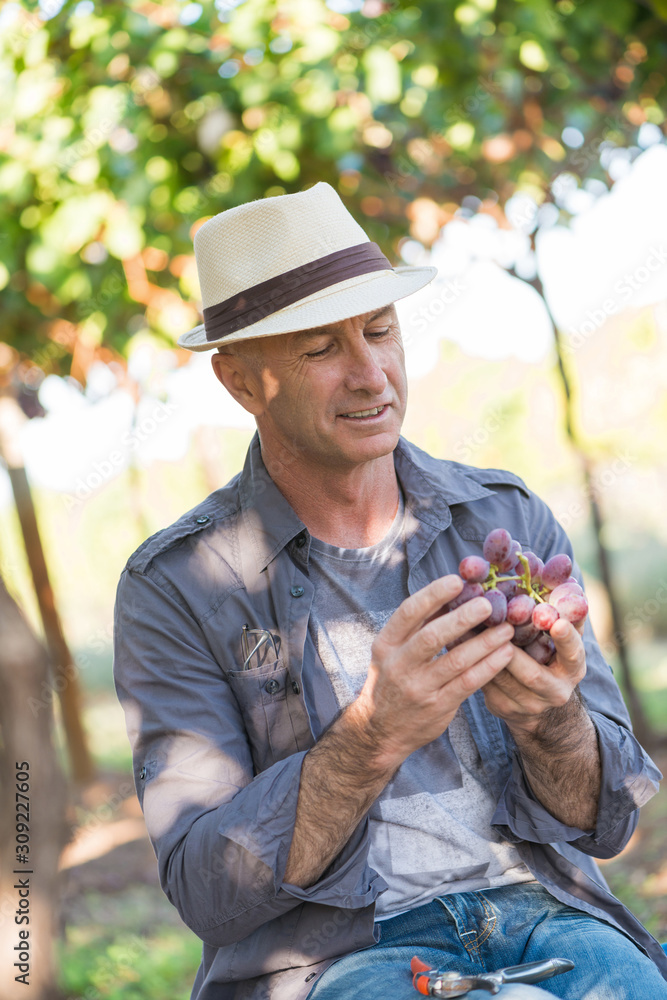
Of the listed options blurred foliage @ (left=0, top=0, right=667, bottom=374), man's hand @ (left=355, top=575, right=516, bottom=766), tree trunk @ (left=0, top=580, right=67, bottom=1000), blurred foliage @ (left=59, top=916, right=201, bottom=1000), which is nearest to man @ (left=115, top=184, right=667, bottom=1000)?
man's hand @ (left=355, top=575, right=516, bottom=766)

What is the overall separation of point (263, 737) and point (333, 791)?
1.00 feet

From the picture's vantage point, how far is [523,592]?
62.2 inches

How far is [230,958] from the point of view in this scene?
1754 millimetres

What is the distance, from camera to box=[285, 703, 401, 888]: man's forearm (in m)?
1.55

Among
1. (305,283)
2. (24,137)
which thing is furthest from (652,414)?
(305,283)

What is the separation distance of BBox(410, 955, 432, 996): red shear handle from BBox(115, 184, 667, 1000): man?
0.02 m

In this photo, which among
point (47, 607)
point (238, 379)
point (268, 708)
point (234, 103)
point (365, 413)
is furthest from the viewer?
point (47, 607)

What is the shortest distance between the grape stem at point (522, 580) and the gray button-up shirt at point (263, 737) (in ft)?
1.37

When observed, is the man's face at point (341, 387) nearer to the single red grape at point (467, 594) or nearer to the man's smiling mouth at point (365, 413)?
the man's smiling mouth at point (365, 413)

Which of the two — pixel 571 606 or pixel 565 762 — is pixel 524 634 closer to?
pixel 571 606

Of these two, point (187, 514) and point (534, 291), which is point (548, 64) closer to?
point (534, 291)

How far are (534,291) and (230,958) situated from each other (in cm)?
387

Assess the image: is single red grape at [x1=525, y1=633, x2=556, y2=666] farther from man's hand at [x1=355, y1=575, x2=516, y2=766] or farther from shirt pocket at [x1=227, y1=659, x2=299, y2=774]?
shirt pocket at [x1=227, y1=659, x2=299, y2=774]

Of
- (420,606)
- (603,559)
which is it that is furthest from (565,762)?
(603,559)
